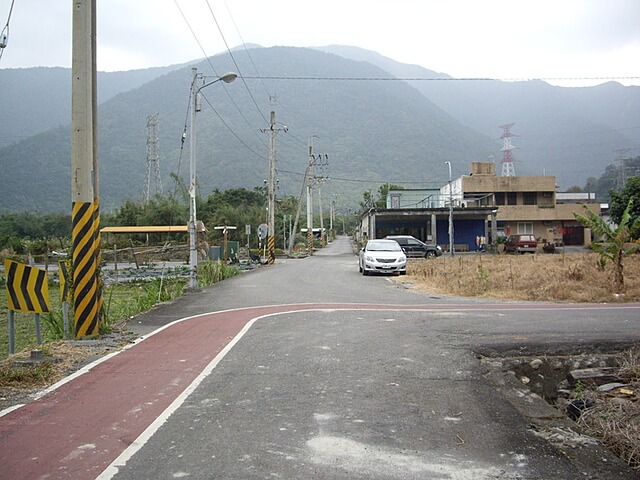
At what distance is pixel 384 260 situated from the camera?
997 inches

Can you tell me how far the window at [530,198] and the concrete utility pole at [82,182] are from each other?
5877 cm

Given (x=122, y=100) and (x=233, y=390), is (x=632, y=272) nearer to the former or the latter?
(x=233, y=390)

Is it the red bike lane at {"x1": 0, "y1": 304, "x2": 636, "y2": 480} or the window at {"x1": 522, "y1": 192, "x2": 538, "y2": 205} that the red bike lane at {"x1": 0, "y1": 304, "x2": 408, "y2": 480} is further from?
the window at {"x1": 522, "y1": 192, "x2": 538, "y2": 205}

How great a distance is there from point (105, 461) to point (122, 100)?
6705 inches

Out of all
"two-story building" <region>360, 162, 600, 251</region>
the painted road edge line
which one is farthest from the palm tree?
"two-story building" <region>360, 162, 600, 251</region>

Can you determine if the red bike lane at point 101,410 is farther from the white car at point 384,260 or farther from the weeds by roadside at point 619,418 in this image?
the white car at point 384,260

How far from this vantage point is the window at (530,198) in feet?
205

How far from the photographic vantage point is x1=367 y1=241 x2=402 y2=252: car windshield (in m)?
26.5

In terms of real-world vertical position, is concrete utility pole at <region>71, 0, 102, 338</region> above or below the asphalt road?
above

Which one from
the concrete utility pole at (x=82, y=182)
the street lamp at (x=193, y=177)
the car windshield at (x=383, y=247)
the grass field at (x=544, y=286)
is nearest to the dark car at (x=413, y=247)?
the car windshield at (x=383, y=247)

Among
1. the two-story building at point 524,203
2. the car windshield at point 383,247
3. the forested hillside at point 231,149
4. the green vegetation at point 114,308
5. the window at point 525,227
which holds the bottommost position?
the green vegetation at point 114,308

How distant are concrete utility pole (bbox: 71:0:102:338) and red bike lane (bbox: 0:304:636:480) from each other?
114cm

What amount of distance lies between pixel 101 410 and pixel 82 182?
195 inches

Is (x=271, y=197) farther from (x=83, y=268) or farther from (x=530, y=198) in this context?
(x=530, y=198)
